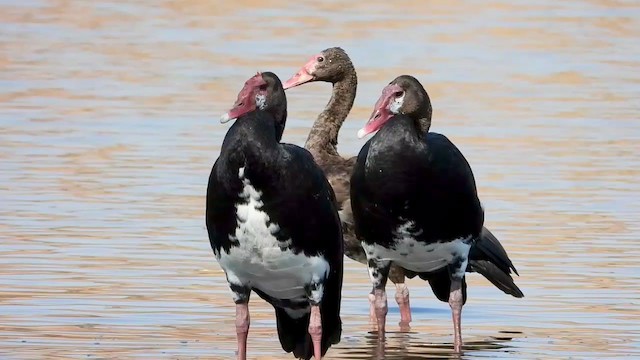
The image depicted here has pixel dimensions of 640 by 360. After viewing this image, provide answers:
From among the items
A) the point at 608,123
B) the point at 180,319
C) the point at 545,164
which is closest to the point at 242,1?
the point at 608,123

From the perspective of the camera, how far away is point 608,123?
21125 mm

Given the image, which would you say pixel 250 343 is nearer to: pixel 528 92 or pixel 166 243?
pixel 166 243

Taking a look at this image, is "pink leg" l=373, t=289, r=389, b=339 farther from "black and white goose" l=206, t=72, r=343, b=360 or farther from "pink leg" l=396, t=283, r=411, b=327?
"black and white goose" l=206, t=72, r=343, b=360

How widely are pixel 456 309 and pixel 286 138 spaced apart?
7.30 meters

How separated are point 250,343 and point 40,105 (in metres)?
10.5

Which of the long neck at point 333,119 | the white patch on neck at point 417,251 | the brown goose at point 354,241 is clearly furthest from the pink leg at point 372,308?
the long neck at point 333,119

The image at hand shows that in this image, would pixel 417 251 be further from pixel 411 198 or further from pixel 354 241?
pixel 354 241

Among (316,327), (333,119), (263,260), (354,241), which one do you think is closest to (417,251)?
(354,241)

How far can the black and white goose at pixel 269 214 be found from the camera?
33.1 ft

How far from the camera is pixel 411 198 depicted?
37.8ft

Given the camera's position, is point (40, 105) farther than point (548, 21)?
No

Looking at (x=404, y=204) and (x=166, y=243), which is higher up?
(x=404, y=204)

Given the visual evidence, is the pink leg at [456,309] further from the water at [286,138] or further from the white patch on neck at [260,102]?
the white patch on neck at [260,102]

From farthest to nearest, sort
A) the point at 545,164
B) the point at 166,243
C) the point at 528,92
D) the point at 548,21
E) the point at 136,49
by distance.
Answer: the point at 548,21
the point at 136,49
the point at 528,92
the point at 545,164
the point at 166,243
